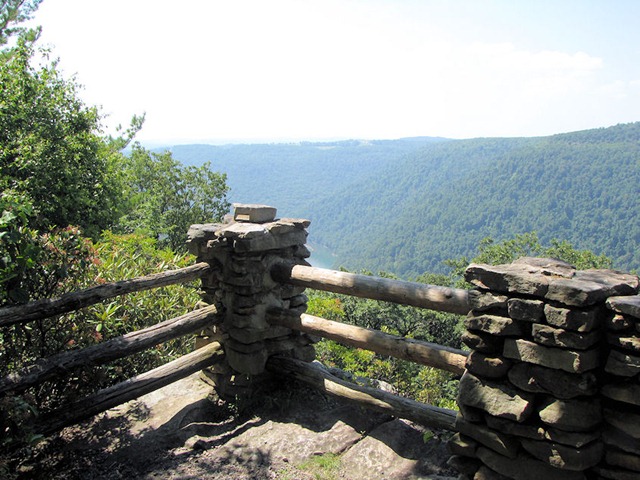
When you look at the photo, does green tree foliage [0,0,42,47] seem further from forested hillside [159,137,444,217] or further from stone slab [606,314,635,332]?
forested hillside [159,137,444,217]

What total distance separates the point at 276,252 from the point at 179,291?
8.08 ft

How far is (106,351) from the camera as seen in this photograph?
372cm

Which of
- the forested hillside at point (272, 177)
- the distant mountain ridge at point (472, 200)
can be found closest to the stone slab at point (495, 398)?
the distant mountain ridge at point (472, 200)

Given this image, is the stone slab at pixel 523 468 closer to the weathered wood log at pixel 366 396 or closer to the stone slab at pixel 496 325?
the weathered wood log at pixel 366 396

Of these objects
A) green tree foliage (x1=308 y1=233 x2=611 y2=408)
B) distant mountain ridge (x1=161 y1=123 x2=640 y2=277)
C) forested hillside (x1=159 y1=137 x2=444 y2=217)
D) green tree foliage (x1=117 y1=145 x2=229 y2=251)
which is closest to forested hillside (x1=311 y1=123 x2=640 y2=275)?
distant mountain ridge (x1=161 y1=123 x2=640 y2=277)

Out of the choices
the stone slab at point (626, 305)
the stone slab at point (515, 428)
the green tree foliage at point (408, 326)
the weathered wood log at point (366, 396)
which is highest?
the stone slab at point (626, 305)

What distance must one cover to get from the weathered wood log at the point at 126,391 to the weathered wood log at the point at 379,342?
27.3 inches

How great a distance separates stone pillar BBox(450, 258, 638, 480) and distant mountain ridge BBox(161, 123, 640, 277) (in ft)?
247

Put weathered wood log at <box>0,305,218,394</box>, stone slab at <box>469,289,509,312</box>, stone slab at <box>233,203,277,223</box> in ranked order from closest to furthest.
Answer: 1. stone slab at <box>469,289,509,312</box>
2. weathered wood log at <box>0,305,218,394</box>
3. stone slab at <box>233,203,277,223</box>

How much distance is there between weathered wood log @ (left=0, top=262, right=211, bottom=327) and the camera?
3.25m

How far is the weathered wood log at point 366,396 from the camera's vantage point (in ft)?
11.9

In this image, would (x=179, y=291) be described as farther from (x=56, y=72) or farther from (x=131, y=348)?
(x=56, y=72)

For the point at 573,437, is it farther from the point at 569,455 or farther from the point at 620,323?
the point at 620,323

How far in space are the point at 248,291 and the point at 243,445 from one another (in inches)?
50.2
